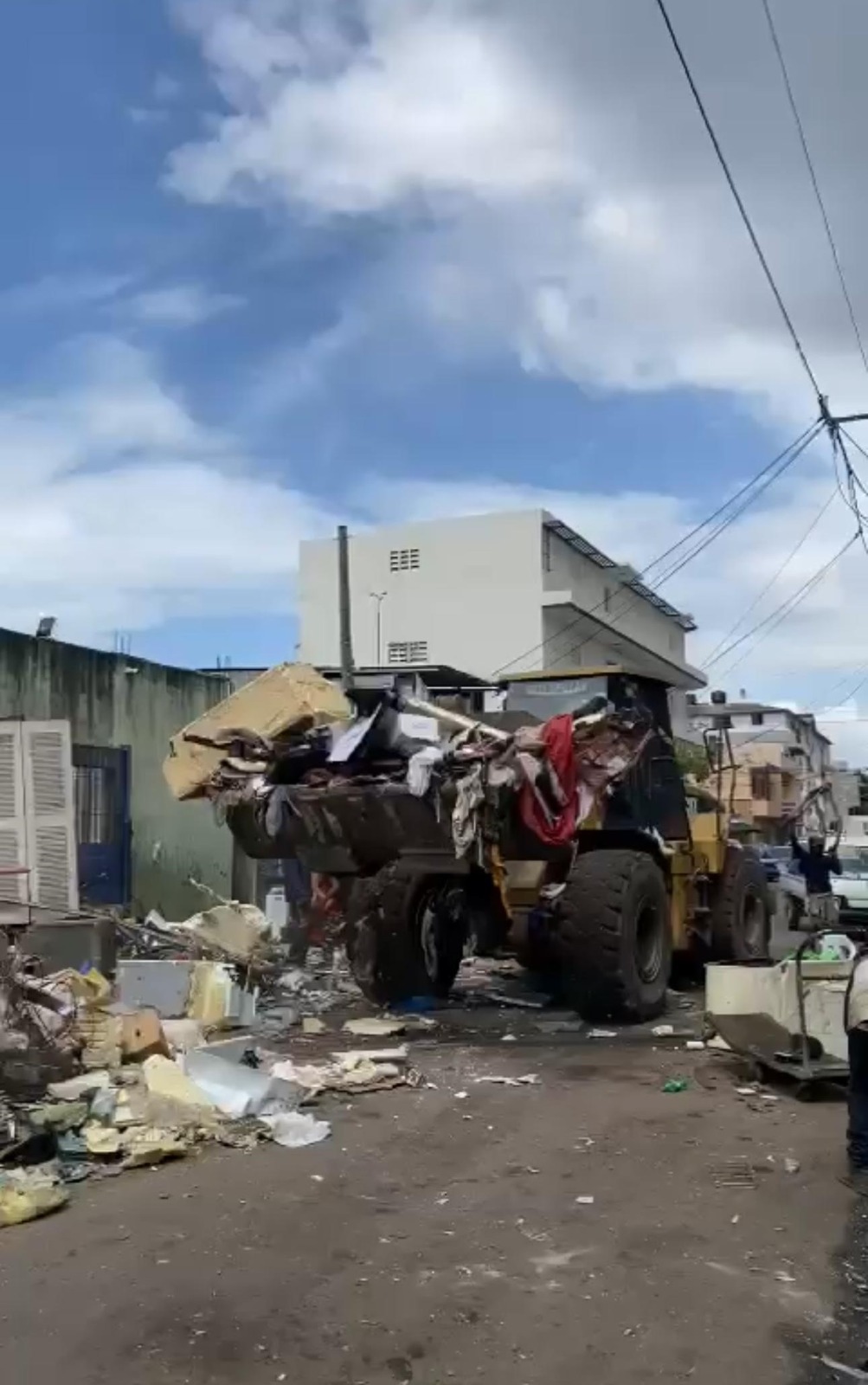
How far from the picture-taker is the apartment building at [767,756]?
17.2 metres

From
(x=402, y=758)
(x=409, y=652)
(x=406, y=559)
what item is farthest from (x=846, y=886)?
(x=406, y=559)

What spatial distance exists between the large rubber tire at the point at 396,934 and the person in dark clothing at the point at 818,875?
31.3 ft

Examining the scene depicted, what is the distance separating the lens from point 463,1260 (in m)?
4.82

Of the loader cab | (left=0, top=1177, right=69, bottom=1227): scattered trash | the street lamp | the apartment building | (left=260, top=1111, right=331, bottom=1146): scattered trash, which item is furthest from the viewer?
the street lamp

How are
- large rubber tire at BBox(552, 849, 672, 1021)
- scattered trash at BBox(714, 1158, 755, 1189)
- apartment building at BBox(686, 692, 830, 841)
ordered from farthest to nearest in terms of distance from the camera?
apartment building at BBox(686, 692, 830, 841), large rubber tire at BBox(552, 849, 672, 1021), scattered trash at BBox(714, 1158, 755, 1189)

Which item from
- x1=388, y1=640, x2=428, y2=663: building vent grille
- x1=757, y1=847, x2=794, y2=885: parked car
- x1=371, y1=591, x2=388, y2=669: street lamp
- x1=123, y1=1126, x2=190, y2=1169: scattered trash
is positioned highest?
x1=371, y1=591, x2=388, y2=669: street lamp

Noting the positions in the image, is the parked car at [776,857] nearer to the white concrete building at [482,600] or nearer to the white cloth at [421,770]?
the white cloth at [421,770]

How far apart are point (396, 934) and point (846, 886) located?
13737 millimetres

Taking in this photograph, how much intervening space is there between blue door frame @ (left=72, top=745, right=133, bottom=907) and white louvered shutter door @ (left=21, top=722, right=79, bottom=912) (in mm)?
1113

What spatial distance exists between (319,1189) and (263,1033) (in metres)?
3.72

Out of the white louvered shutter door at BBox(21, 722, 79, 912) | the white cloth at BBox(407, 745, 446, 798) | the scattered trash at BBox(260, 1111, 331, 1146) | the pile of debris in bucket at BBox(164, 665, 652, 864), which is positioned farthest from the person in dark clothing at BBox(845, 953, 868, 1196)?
the white louvered shutter door at BBox(21, 722, 79, 912)

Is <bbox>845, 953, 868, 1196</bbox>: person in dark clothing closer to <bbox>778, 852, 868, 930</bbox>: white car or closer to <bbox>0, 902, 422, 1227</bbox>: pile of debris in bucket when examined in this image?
<bbox>0, 902, 422, 1227</bbox>: pile of debris in bucket

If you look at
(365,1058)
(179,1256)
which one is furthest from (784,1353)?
(365,1058)

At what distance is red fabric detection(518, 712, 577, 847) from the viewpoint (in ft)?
29.5
